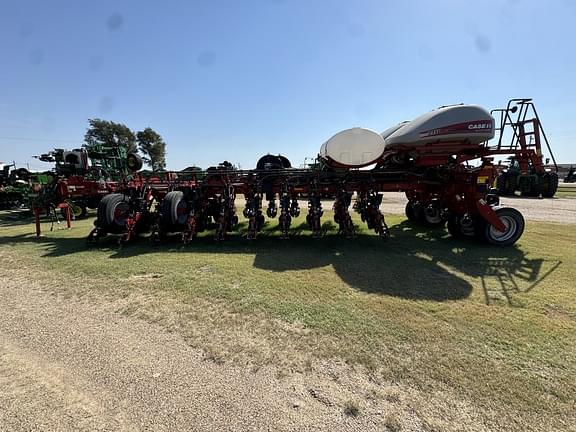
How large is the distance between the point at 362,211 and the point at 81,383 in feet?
19.7

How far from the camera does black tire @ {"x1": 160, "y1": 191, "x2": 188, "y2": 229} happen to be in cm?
680

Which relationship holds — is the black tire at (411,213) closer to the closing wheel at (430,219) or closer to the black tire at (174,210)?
the closing wheel at (430,219)

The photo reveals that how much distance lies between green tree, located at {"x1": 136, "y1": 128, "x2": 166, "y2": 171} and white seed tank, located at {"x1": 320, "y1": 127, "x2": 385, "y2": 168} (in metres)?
42.0

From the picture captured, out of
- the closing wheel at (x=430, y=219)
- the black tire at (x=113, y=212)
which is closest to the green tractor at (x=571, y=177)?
the closing wheel at (x=430, y=219)

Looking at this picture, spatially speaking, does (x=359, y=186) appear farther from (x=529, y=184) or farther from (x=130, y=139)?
(x=130, y=139)

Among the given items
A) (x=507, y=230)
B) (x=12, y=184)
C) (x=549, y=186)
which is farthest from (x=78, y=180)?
(x=549, y=186)

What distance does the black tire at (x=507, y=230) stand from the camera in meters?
6.25

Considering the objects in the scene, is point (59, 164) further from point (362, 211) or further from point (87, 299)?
point (362, 211)

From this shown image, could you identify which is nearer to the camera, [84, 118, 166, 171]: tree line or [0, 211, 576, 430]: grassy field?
[0, 211, 576, 430]: grassy field

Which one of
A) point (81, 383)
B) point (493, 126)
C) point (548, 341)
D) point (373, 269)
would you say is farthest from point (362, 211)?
point (81, 383)

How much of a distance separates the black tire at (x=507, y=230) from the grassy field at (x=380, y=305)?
29 centimetres

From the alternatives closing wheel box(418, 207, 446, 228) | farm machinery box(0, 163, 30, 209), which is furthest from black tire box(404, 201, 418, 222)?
farm machinery box(0, 163, 30, 209)

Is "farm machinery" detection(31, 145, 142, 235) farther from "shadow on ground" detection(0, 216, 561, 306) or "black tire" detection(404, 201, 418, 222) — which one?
"black tire" detection(404, 201, 418, 222)

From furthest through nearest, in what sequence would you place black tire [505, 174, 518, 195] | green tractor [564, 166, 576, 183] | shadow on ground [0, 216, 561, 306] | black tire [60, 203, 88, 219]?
green tractor [564, 166, 576, 183], black tire [505, 174, 518, 195], black tire [60, 203, 88, 219], shadow on ground [0, 216, 561, 306]
